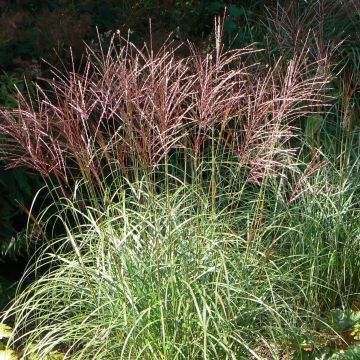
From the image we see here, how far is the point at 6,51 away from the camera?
6539 millimetres

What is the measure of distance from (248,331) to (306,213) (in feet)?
4.23

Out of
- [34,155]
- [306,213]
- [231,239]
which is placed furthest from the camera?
[306,213]

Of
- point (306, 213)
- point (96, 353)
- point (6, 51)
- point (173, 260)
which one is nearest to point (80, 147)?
point (173, 260)

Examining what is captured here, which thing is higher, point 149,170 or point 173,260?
point 149,170

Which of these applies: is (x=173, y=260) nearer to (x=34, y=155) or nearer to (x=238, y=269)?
(x=238, y=269)

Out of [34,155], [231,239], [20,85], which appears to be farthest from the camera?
[20,85]

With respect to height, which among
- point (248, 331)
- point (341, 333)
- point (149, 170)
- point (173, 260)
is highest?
point (149, 170)

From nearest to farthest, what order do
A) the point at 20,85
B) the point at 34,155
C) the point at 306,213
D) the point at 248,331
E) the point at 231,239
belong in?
the point at 34,155 → the point at 248,331 → the point at 231,239 → the point at 306,213 → the point at 20,85

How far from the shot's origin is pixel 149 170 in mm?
4723

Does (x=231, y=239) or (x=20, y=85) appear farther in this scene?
(x=20, y=85)

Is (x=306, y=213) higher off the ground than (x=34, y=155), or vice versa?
(x=34, y=155)

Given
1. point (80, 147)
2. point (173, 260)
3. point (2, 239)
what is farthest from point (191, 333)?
point (2, 239)

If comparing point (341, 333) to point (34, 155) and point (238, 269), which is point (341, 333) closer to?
point (238, 269)

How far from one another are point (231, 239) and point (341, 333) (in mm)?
892
